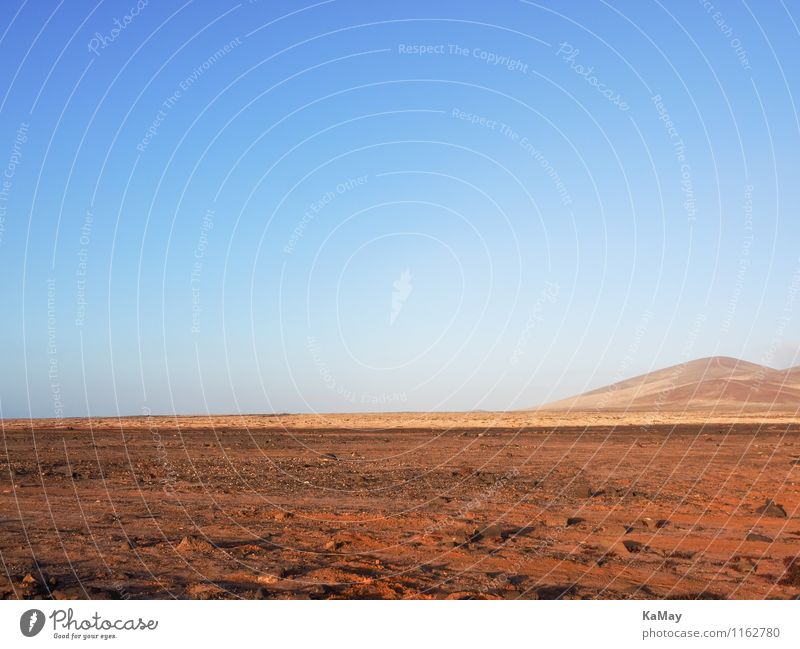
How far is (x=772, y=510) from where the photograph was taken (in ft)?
57.6

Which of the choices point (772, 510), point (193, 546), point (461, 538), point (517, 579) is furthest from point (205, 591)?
point (772, 510)

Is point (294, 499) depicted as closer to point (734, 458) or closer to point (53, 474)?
point (53, 474)

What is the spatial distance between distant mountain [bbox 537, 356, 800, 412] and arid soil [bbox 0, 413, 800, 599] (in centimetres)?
10085

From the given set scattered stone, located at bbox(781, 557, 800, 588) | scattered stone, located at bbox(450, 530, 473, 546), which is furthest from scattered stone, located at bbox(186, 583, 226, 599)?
scattered stone, located at bbox(781, 557, 800, 588)

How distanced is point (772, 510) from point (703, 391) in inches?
5333

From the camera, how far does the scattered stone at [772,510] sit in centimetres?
1723

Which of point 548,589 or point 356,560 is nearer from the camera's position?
point 548,589

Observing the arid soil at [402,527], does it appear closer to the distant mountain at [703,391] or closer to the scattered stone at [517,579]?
the scattered stone at [517,579]

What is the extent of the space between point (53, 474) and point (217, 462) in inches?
255

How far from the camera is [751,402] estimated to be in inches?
5027

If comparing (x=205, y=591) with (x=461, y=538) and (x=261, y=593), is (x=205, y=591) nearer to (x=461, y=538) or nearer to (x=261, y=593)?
(x=261, y=593)

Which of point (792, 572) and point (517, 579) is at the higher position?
point (792, 572)

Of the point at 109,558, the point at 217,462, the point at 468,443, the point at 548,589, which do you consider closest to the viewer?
the point at 548,589
